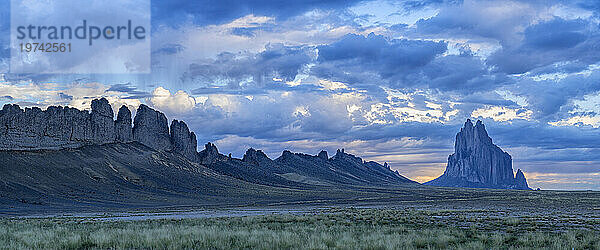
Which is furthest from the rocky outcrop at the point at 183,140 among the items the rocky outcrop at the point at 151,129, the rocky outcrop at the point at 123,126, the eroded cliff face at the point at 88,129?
the rocky outcrop at the point at 123,126

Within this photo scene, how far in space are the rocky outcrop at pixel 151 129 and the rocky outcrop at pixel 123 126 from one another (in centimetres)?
300

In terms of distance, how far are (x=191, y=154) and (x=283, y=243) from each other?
162264mm

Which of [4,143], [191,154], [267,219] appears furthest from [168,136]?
[267,219]

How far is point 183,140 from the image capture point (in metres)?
176

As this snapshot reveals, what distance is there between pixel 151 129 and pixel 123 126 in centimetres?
1333

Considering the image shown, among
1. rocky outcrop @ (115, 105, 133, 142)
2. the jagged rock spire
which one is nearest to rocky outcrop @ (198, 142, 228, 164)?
the jagged rock spire

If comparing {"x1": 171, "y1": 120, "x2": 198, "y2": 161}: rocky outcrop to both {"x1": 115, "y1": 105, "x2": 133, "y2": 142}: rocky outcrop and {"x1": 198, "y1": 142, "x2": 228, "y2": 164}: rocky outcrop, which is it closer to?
{"x1": 198, "y1": 142, "x2": 228, "y2": 164}: rocky outcrop

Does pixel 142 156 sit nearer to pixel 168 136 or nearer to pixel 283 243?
pixel 168 136

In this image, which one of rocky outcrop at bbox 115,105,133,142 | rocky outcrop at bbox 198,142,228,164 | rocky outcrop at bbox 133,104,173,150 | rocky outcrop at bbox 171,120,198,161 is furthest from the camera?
rocky outcrop at bbox 198,142,228,164

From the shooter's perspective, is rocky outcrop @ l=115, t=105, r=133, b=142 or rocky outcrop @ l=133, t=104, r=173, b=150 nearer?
rocky outcrop @ l=115, t=105, r=133, b=142

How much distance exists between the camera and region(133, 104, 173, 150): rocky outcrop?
156 m

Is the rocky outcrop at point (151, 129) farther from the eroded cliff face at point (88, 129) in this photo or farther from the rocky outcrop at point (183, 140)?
the rocky outcrop at point (183, 140)

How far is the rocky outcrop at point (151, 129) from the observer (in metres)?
156

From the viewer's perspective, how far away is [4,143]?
353 feet
